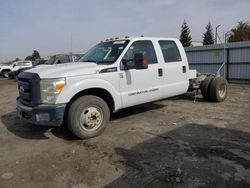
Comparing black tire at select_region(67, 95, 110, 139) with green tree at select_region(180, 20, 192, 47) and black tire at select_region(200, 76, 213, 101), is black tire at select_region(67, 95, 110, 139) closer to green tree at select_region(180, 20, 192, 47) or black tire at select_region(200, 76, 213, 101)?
black tire at select_region(200, 76, 213, 101)

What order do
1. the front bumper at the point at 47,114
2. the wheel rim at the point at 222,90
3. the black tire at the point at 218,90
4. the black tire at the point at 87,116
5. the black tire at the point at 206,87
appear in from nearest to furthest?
the front bumper at the point at 47,114 → the black tire at the point at 87,116 → the black tire at the point at 218,90 → the black tire at the point at 206,87 → the wheel rim at the point at 222,90

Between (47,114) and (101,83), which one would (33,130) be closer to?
(47,114)

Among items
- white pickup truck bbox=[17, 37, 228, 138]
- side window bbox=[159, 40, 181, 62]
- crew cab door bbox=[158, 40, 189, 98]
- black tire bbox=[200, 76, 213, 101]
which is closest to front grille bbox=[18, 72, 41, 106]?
white pickup truck bbox=[17, 37, 228, 138]

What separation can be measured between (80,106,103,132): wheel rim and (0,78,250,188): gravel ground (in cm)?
28

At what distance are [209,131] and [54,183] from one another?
3429 mm

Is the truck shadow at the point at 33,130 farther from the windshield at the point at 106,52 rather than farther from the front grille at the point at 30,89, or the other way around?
the windshield at the point at 106,52

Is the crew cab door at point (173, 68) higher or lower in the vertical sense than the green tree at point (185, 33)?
lower

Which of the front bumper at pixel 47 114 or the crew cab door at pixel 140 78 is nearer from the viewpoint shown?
the front bumper at pixel 47 114

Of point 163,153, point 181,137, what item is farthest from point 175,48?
point 163,153

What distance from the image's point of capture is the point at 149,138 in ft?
17.7

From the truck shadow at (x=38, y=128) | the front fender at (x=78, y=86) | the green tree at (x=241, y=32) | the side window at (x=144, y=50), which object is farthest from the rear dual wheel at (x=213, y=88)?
the green tree at (x=241, y=32)

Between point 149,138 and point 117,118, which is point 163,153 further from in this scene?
point 117,118

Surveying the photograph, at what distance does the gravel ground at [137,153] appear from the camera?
3.74 metres

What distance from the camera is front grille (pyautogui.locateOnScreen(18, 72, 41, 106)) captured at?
17.0 ft
